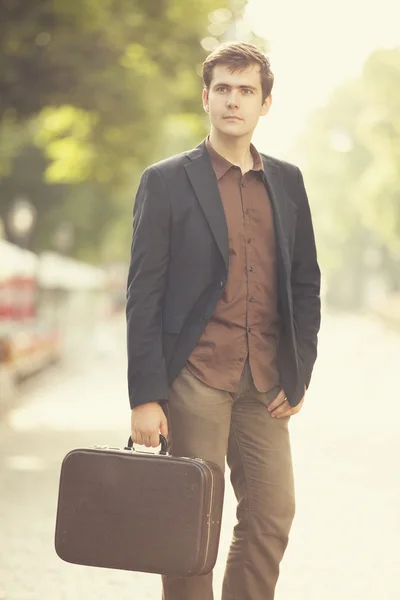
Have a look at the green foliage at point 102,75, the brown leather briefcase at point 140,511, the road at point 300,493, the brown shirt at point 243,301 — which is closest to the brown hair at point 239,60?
the brown shirt at point 243,301

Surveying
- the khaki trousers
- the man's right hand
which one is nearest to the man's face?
the khaki trousers

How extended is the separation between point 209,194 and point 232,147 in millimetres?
203

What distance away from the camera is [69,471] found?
12.5ft

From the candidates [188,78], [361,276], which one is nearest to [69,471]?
[188,78]

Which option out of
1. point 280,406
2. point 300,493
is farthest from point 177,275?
point 300,493

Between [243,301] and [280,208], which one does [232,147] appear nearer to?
[280,208]

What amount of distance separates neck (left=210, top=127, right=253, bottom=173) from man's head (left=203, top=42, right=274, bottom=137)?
5cm

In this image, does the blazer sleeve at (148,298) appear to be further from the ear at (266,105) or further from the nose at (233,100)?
the ear at (266,105)

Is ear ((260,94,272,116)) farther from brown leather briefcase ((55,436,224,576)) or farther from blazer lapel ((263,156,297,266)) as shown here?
brown leather briefcase ((55,436,224,576))

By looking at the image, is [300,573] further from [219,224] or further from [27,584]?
[219,224]

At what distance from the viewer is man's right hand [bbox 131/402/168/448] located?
3.77 meters

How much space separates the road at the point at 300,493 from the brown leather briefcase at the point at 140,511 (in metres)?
1.80

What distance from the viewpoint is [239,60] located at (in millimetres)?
3859

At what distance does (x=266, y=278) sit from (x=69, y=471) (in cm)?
85
